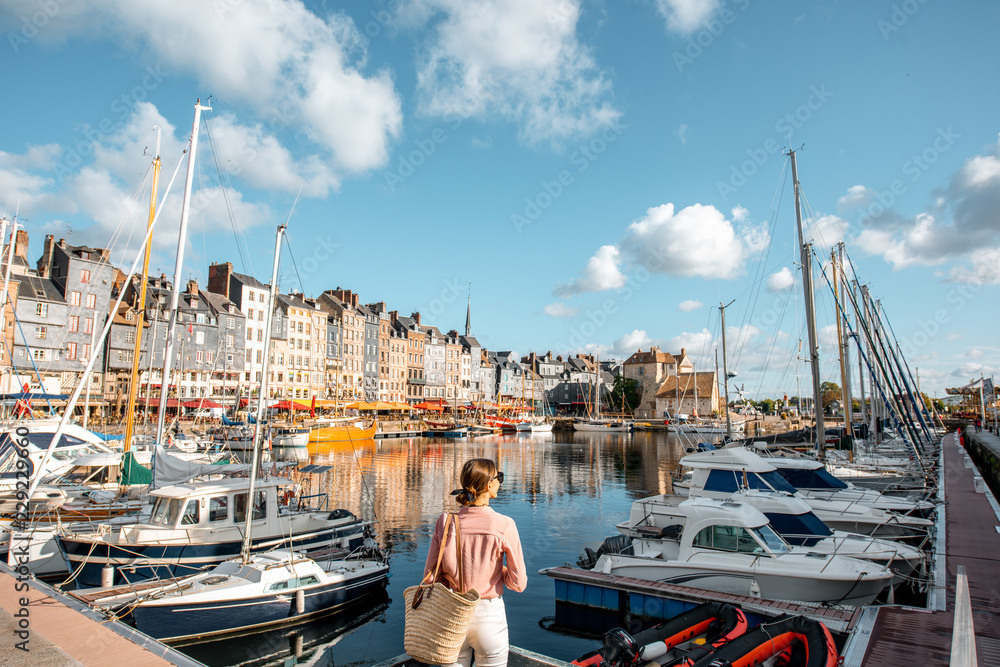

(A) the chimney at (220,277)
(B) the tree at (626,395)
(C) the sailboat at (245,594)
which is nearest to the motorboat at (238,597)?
(C) the sailboat at (245,594)

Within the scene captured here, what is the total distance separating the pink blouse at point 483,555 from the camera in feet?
13.8

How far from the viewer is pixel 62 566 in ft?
50.8

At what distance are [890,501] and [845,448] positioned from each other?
19391 mm

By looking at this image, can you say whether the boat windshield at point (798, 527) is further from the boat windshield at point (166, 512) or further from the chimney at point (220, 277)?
the chimney at point (220, 277)

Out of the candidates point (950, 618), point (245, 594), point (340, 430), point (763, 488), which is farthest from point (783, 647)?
point (340, 430)

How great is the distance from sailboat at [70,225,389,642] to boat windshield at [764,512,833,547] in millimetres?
10170

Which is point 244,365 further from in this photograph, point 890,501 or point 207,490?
point 890,501

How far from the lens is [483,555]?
4.21 m

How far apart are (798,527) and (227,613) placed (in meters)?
13.1

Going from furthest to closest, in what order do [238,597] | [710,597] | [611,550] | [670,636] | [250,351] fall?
[250,351] → [611,550] → [238,597] → [710,597] → [670,636]

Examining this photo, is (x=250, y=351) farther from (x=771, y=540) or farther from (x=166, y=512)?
(x=771, y=540)

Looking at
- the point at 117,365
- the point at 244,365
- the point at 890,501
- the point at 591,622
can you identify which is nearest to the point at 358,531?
the point at 591,622

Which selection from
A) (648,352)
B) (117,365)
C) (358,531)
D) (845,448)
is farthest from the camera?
(648,352)

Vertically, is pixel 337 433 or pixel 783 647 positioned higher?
pixel 337 433
